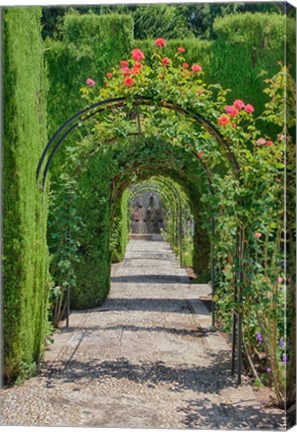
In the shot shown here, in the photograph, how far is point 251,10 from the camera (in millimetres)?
7289

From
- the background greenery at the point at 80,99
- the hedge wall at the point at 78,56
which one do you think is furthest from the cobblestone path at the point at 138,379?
the hedge wall at the point at 78,56

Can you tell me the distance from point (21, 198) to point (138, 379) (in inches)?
67.8

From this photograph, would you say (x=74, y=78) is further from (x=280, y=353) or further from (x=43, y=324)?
(x=280, y=353)

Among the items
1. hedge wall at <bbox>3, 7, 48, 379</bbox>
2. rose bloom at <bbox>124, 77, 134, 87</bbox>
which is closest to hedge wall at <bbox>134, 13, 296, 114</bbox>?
rose bloom at <bbox>124, 77, 134, 87</bbox>

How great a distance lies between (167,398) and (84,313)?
3.36 metres

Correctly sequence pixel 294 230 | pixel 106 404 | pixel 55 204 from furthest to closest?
pixel 55 204 → pixel 106 404 → pixel 294 230

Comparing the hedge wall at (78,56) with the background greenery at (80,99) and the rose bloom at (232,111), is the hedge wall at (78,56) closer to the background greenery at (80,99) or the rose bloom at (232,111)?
the background greenery at (80,99)

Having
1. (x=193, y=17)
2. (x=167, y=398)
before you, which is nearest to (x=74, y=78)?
(x=193, y=17)

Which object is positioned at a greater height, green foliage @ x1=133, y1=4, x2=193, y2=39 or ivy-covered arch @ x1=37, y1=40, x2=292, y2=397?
green foliage @ x1=133, y1=4, x2=193, y2=39

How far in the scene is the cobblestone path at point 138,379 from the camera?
14.0 ft

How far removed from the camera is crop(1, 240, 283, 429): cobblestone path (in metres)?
4.27

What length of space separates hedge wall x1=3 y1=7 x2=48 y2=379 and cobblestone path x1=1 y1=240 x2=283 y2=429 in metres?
0.37

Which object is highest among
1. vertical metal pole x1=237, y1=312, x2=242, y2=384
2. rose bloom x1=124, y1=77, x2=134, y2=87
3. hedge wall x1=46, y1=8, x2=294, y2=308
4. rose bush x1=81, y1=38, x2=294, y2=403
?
hedge wall x1=46, y1=8, x2=294, y2=308

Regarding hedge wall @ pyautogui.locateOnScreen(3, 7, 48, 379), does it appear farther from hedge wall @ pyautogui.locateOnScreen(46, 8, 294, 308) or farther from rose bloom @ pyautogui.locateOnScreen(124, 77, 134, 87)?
hedge wall @ pyautogui.locateOnScreen(46, 8, 294, 308)
